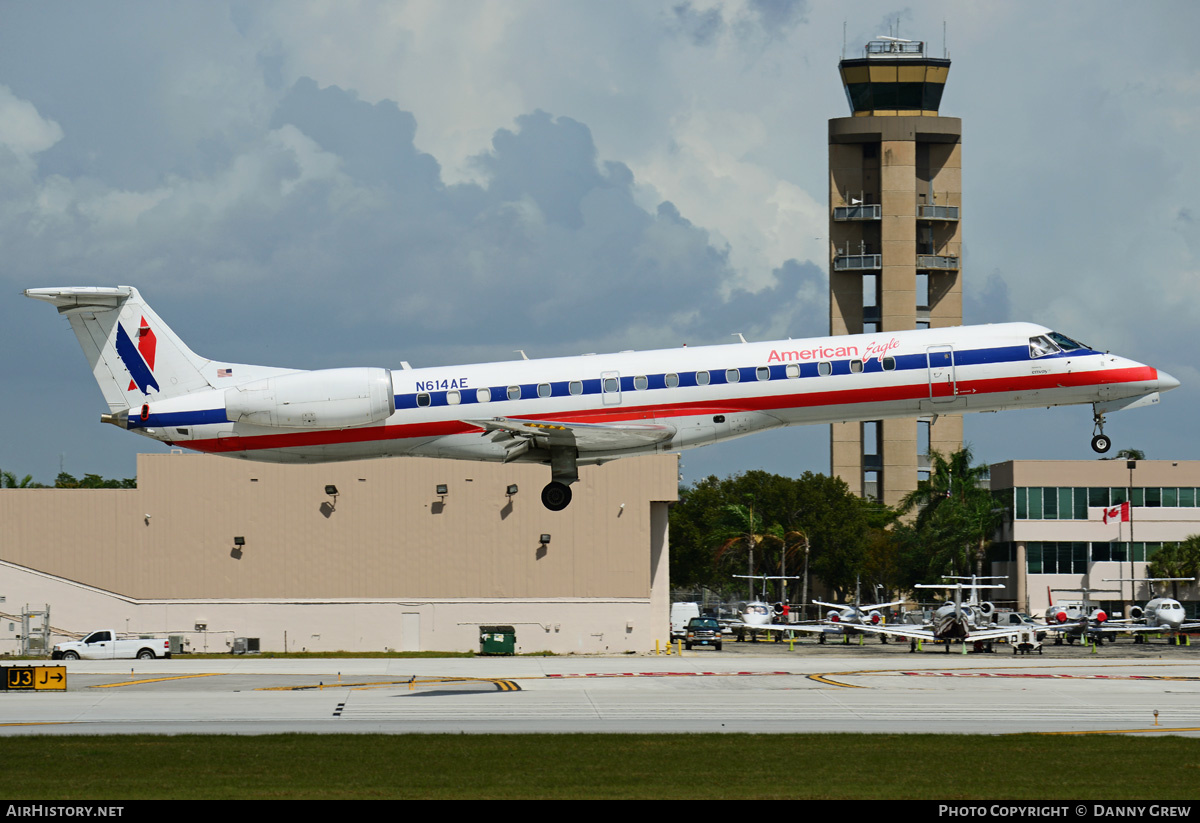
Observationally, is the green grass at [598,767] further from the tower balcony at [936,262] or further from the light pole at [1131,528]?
the tower balcony at [936,262]

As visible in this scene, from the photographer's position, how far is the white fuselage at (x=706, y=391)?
102 ft

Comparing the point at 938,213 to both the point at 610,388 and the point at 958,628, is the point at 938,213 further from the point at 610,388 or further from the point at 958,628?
the point at 610,388

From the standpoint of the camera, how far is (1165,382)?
1254 inches

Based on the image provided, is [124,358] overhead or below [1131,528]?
overhead

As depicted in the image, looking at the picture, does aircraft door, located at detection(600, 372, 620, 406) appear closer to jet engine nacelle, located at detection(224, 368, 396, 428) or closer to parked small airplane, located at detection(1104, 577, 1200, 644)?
jet engine nacelle, located at detection(224, 368, 396, 428)

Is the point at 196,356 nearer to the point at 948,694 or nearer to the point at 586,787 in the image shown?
the point at 586,787

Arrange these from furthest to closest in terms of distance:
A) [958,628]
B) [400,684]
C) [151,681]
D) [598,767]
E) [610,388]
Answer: [958,628] → [151,681] → [400,684] → [610,388] → [598,767]

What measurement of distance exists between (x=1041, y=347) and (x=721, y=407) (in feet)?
25.2

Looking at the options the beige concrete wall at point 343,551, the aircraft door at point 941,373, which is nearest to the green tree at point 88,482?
the beige concrete wall at point 343,551

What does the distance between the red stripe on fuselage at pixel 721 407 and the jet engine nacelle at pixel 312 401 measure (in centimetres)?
62

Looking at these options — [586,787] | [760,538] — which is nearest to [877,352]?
[586,787]

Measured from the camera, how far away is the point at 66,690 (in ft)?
124

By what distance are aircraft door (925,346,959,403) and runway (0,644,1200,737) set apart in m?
7.39

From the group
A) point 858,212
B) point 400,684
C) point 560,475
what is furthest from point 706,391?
point 858,212
